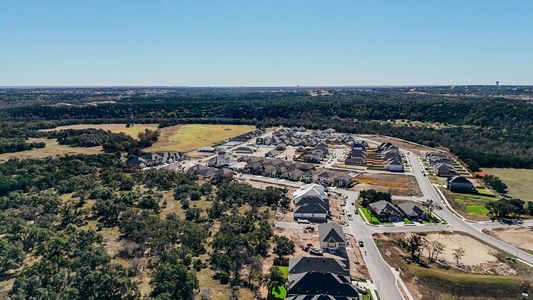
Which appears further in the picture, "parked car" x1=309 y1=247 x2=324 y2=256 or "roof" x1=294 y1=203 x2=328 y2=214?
"roof" x1=294 y1=203 x2=328 y2=214

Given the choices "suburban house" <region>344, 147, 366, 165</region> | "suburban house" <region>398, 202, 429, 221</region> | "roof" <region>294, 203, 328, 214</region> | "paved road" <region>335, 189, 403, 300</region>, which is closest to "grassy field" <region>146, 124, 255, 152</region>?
"suburban house" <region>344, 147, 366, 165</region>

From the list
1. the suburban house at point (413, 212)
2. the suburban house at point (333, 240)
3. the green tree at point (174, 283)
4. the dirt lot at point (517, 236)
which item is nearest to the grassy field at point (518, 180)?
the dirt lot at point (517, 236)

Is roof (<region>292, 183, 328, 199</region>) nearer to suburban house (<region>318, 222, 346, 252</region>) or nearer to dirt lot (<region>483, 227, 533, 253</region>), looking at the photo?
suburban house (<region>318, 222, 346, 252</region>)

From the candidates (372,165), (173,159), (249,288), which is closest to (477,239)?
(249,288)

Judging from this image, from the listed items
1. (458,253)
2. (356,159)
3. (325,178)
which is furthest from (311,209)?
(356,159)

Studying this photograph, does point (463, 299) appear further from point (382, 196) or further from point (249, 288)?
point (382, 196)

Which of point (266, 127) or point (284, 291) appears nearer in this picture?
point (284, 291)

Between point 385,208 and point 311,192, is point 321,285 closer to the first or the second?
point 385,208
